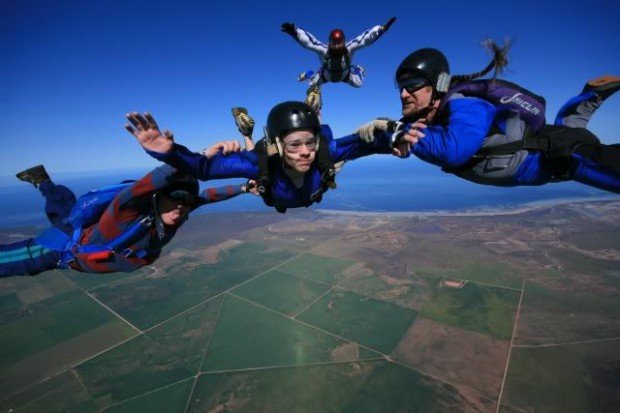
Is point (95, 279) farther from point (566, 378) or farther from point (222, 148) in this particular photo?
point (566, 378)

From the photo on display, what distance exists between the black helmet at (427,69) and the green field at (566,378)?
21031 mm

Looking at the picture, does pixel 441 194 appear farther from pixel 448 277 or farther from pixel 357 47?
pixel 357 47

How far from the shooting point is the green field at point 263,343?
798 inches

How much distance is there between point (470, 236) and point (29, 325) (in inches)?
2569

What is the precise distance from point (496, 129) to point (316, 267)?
3738cm

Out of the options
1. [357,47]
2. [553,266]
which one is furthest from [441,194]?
[357,47]

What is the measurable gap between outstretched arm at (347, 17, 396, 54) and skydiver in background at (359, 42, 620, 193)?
1.99m

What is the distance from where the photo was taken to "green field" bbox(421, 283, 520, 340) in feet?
78.1

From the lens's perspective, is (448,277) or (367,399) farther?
(448,277)

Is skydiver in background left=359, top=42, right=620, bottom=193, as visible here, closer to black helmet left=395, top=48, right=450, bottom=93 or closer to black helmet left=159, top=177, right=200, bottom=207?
black helmet left=395, top=48, right=450, bottom=93

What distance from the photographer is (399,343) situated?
2205 cm

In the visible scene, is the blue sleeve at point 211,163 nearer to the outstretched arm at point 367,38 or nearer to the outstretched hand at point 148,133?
the outstretched hand at point 148,133

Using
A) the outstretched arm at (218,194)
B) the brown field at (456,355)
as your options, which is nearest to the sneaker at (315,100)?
the outstretched arm at (218,194)

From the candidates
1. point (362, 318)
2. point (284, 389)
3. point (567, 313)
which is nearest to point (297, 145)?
point (284, 389)
